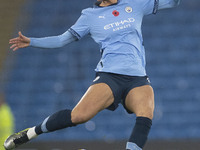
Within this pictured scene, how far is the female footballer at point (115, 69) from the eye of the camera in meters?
3.81

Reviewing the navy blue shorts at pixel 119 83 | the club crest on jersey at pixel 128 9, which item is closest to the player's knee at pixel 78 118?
the navy blue shorts at pixel 119 83

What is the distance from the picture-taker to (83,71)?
9680 millimetres

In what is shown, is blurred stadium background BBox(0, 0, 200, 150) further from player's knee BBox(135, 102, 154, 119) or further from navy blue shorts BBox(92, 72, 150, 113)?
player's knee BBox(135, 102, 154, 119)

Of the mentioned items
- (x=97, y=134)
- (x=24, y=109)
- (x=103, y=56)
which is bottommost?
(x=97, y=134)

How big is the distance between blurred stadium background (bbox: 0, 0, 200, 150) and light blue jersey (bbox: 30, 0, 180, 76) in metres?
4.27

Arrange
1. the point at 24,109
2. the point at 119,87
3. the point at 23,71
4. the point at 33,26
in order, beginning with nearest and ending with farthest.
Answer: the point at 119,87, the point at 24,109, the point at 23,71, the point at 33,26

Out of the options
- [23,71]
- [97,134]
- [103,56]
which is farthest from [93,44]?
[103,56]

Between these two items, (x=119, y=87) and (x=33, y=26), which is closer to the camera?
(x=119, y=87)

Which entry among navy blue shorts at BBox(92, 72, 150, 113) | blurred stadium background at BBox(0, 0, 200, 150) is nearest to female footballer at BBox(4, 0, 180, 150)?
navy blue shorts at BBox(92, 72, 150, 113)

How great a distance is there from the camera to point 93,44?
33.2ft

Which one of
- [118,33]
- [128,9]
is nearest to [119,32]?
[118,33]

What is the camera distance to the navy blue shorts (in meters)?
3.92

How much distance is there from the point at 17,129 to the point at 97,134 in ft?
4.99

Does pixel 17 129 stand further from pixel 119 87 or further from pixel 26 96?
pixel 119 87
